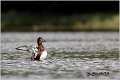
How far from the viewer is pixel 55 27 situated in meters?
52.5

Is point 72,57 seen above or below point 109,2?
below

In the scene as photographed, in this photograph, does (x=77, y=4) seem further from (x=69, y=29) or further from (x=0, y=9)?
(x=0, y=9)

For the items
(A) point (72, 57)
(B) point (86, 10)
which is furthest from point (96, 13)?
(A) point (72, 57)

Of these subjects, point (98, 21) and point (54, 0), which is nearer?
point (98, 21)

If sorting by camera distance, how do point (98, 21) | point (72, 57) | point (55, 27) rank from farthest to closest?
point (55, 27)
point (98, 21)
point (72, 57)

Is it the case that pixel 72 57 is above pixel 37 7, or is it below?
below

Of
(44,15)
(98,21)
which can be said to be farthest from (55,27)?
(98,21)

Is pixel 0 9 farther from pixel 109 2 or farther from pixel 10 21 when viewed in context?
pixel 109 2

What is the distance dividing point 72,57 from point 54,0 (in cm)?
3152

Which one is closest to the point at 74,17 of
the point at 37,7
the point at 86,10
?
the point at 86,10

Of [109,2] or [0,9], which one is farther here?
[109,2]

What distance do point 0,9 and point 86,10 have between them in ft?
25.5

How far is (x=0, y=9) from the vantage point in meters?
50.4

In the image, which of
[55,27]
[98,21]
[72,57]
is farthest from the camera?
[55,27]
